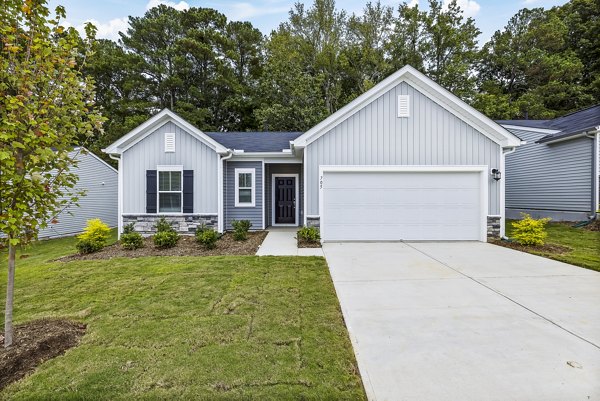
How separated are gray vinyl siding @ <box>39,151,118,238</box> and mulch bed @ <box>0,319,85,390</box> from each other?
9.51 meters

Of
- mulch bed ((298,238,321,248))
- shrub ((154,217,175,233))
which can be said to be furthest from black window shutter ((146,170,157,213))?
mulch bed ((298,238,321,248))

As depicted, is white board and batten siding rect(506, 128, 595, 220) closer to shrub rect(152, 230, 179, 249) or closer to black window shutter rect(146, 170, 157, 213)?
shrub rect(152, 230, 179, 249)

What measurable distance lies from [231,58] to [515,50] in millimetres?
22896

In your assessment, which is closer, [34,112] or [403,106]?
[34,112]

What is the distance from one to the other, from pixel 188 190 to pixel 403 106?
6.96 m

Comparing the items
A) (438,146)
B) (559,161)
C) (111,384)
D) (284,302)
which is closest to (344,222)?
(438,146)

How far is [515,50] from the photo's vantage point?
24875 millimetres

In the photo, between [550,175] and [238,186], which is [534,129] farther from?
[238,186]

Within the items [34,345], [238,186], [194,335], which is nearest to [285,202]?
[238,186]

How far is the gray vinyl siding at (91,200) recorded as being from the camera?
38.8 feet

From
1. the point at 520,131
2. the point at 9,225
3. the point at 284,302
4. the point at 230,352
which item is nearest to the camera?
the point at 9,225

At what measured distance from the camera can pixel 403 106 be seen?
8664mm

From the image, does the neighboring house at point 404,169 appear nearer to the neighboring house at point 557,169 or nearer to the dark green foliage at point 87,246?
the neighboring house at point 557,169

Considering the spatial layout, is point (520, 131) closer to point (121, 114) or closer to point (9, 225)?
point (9, 225)
